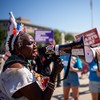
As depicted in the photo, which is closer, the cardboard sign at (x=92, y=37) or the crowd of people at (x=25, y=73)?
the crowd of people at (x=25, y=73)

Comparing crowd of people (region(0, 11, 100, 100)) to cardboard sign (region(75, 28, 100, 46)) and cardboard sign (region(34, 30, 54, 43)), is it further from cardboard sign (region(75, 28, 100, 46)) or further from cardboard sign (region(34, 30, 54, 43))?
cardboard sign (region(34, 30, 54, 43))

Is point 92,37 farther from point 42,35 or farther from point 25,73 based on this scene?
point 42,35

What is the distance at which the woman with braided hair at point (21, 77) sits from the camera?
1.77 metres

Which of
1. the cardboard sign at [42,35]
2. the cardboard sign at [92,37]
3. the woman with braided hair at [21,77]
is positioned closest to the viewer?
the woman with braided hair at [21,77]

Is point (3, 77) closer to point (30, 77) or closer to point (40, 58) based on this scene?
point (30, 77)

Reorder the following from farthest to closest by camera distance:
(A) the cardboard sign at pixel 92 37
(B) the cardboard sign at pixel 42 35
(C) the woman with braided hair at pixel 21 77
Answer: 1. (B) the cardboard sign at pixel 42 35
2. (A) the cardboard sign at pixel 92 37
3. (C) the woman with braided hair at pixel 21 77

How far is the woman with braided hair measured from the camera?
5.80ft

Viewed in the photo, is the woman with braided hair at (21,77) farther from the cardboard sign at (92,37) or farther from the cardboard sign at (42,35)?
the cardboard sign at (42,35)

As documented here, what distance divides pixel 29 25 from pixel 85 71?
69627mm

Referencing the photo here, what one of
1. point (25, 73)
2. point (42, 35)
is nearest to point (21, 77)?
point (25, 73)

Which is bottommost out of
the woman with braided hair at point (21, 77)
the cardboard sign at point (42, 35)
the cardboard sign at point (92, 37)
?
the woman with braided hair at point (21, 77)

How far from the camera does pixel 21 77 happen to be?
1.76 metres

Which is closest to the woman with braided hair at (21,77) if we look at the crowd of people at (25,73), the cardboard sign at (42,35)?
the crowd of people at (25,73)

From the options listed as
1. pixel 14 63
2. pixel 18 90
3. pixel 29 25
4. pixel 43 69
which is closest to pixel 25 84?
pixel 18 90
